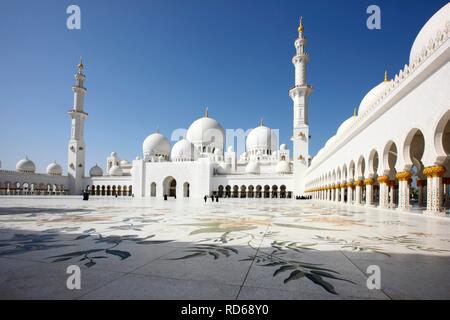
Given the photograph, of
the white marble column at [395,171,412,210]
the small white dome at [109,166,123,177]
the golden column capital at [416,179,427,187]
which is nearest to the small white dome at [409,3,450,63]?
the white marble column at [395,171,412,210]

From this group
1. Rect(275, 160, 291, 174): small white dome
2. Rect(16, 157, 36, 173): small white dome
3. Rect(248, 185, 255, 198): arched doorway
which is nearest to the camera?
Rect(248, 185, 255, 198): arched doorway

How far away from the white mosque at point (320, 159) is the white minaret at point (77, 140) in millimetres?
147

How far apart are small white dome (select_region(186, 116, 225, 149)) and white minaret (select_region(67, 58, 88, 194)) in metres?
16.5

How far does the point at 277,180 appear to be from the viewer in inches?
1389

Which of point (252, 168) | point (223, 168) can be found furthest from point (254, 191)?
point (223, 168)

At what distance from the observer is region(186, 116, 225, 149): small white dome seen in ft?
148

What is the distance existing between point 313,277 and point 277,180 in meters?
33.8

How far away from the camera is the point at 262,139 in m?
44.4

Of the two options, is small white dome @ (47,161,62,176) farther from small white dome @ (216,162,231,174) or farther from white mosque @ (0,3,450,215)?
small white dome @ (216,162,231,174)

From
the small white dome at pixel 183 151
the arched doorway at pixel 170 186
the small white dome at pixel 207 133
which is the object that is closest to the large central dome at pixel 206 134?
the small white dome at pixel 207 133

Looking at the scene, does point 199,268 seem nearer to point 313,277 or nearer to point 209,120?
point 313,277

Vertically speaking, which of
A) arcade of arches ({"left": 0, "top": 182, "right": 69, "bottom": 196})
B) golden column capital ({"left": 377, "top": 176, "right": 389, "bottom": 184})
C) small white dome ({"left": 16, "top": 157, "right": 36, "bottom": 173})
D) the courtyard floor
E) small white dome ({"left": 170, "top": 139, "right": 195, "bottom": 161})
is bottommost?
arcade of arches ({"left": 0, "top": 182, "right": 69, "bottom": 196})
